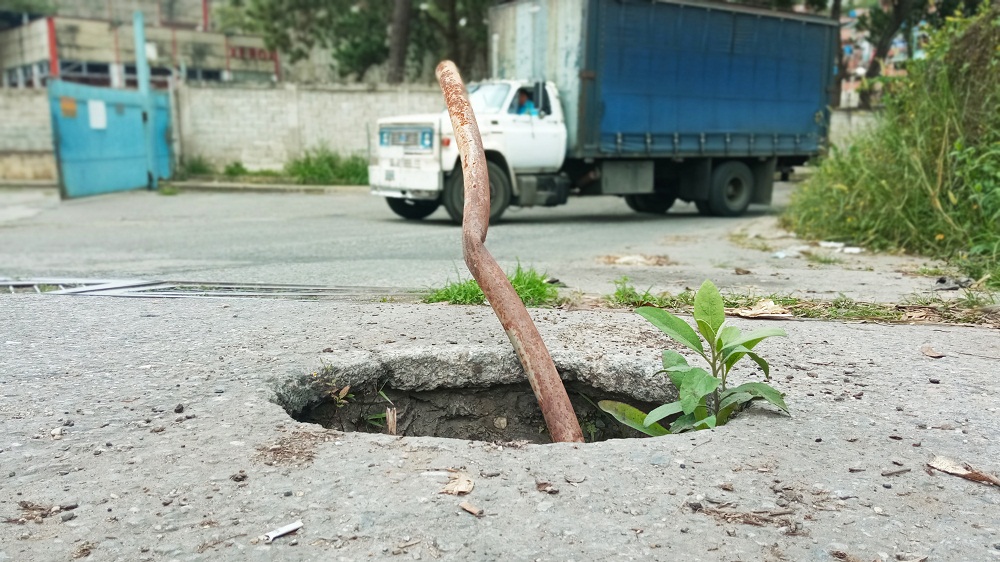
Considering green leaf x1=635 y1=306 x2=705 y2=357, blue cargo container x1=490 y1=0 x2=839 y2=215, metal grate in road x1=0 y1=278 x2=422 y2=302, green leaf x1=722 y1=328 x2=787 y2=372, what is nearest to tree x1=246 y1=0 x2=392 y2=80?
blue cargo container x1=490 y1=0 x2=839 y2=215

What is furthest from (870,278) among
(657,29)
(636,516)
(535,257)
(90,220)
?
(90,220)

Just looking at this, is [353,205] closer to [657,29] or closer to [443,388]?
[657,29]

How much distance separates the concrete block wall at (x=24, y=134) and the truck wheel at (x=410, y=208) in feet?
43.5

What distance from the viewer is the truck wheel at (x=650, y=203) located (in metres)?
13.8

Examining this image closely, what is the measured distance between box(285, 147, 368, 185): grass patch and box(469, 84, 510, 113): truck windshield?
749 centimetres

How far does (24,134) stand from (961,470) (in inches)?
892

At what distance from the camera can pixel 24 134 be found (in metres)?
20.5

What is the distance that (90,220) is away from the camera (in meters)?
11.2

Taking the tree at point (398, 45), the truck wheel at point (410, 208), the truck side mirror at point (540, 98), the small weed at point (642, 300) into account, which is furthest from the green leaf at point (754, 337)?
the tree at point (398, 45)

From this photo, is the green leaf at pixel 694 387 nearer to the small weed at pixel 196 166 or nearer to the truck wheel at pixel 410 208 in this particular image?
the truck wheel at pixel 410 208

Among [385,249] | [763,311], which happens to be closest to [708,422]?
[763,311]

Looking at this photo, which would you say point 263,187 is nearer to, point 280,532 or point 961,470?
point 280,532

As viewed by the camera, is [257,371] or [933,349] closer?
[257,371]

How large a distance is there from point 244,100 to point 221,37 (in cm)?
1447
